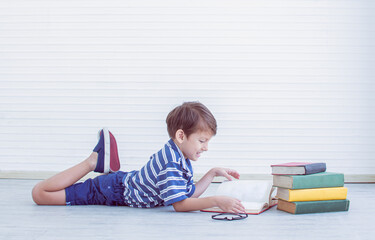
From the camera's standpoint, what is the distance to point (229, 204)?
1851mm

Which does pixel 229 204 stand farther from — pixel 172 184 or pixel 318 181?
pixel 318 181

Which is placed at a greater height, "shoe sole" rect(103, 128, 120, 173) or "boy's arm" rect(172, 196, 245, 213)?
"shoe sole" rect(103, 128, 120, 173)

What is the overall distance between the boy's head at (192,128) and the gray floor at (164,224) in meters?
0.28

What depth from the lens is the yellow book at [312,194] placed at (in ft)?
6.39

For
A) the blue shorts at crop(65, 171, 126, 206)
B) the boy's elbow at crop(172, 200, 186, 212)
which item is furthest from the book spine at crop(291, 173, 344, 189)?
the blue shorts at crop(65, 171, 126, 206)

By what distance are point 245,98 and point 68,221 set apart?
6.00 ft

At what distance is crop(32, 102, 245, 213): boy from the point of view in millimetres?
1947

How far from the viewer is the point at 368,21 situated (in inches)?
129

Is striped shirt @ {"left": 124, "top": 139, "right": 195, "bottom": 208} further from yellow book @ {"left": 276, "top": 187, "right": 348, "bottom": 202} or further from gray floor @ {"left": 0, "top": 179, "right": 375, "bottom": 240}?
yellow book @ {"left": 276, "top": 187, "right": 348, "bottom": 202}

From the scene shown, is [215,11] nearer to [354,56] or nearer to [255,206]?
[354,56]

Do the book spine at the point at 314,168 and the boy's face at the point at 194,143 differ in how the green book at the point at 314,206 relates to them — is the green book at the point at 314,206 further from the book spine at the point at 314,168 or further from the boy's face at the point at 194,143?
the boy's face at the point at 194,143

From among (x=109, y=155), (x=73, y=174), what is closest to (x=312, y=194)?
(x=109, y=155)

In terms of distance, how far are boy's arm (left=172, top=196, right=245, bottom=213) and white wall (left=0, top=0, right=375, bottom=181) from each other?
138cm

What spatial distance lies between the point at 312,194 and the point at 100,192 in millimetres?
981
